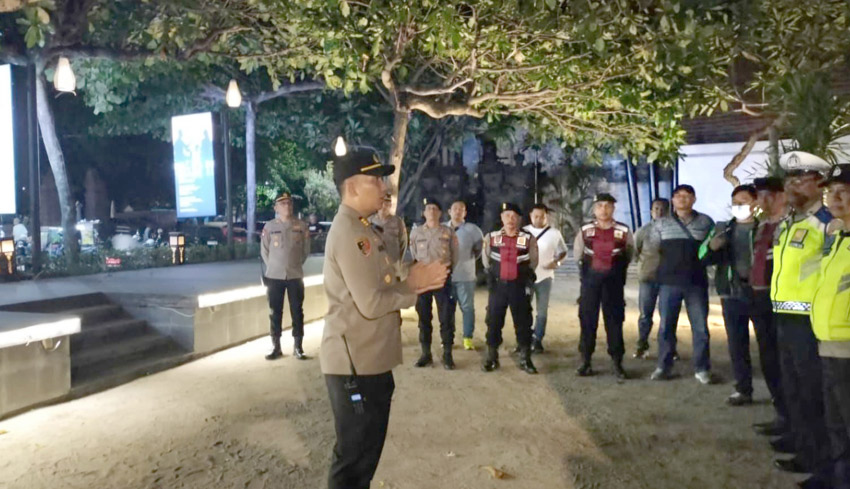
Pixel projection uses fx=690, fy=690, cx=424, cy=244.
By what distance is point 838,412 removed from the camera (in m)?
3.93

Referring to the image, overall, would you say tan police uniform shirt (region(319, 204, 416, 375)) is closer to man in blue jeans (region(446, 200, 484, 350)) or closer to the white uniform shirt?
man in blue jeans (region(446, 200, 484, 350))

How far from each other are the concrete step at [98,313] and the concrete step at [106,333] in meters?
0.08

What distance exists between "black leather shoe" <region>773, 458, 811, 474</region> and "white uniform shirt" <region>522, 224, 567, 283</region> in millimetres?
4381

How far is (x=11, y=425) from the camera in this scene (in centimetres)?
571

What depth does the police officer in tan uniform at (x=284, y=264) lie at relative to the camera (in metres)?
8.17

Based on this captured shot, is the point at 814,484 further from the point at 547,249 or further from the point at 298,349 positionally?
the point at 298,349

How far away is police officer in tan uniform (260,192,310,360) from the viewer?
8.17m

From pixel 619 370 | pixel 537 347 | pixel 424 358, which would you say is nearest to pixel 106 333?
pixel 424 358

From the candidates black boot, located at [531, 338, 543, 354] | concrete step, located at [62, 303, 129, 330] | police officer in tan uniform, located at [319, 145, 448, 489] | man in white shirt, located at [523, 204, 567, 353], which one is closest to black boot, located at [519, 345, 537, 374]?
man in white shirt, located at [523, 204, 567, 353]

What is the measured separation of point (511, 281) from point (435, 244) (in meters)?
0.98

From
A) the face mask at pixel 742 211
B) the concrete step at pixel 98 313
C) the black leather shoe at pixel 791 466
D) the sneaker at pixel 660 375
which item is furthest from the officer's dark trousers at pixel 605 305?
the concrete step at pixel 98 313

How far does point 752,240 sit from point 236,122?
62.3ft

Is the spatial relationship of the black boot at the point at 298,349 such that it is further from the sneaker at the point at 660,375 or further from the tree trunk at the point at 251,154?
the tree trunk at the point at 251,154

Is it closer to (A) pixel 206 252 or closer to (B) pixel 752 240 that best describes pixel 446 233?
(B) pixel 752 240
